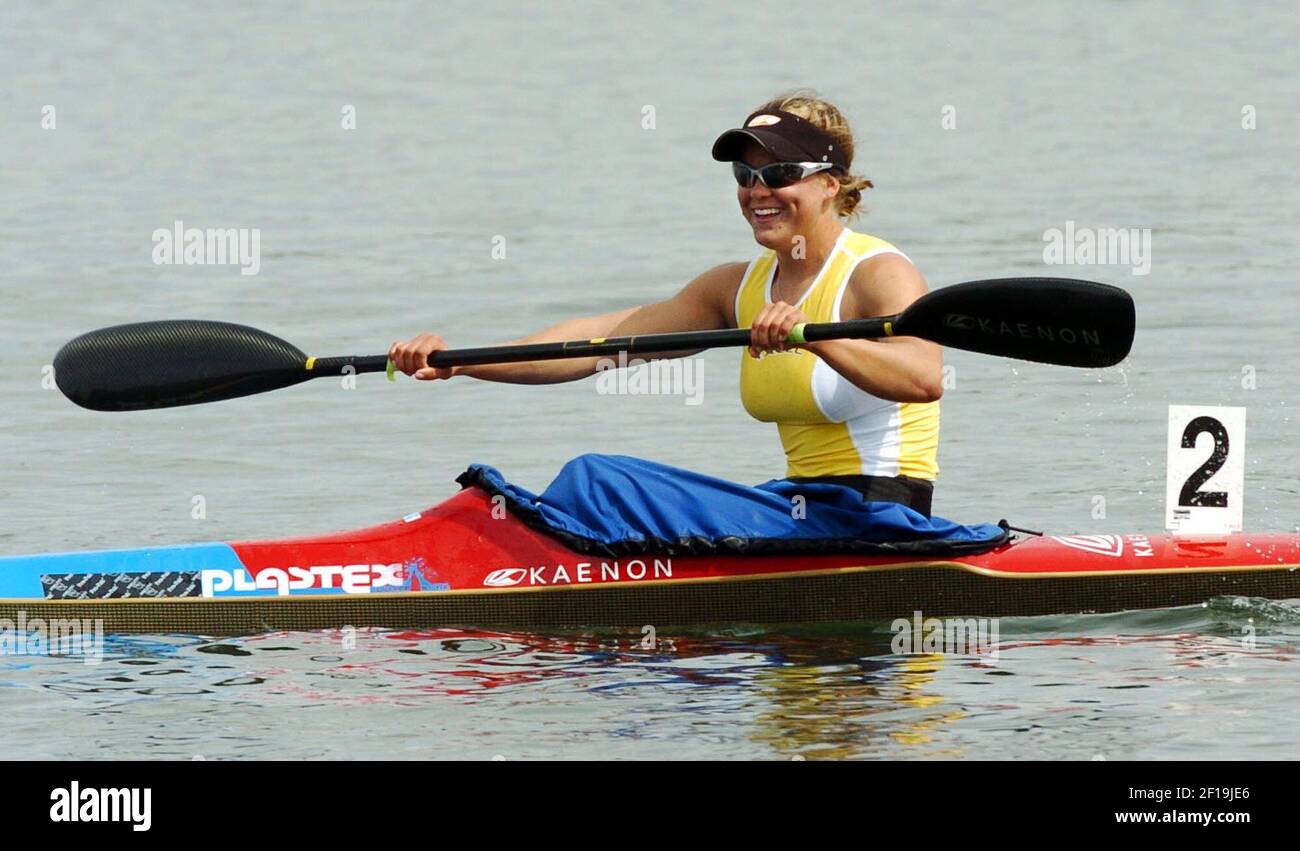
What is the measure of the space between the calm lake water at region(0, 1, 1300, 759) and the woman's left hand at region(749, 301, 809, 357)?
3.42ft

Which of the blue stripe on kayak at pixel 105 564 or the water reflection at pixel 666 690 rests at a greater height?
the blue stripe on kayak at pixel 105 564

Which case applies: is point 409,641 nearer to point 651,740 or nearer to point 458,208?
point 651,740

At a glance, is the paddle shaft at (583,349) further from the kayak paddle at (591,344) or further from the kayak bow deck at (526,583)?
the kayak bow deck at (526,583)

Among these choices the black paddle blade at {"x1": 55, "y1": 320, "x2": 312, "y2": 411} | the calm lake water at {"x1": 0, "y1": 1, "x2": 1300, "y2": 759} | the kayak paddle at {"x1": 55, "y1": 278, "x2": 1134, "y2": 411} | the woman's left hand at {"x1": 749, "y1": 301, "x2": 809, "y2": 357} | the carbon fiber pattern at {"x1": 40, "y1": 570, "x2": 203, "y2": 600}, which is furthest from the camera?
the black paddle blade at {"x1": 55, "y1": 320, "x2": 312, "y2": 411}

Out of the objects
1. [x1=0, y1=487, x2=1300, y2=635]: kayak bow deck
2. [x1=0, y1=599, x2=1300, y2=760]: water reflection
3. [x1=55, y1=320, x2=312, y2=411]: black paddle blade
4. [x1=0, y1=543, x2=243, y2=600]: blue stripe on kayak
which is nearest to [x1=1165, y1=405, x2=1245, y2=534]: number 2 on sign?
[x1=0, y1=487, x2=1300, y2=635]: kayak bow deck

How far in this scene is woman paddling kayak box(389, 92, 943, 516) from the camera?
6824 mm

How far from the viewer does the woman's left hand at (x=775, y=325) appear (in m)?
6.55

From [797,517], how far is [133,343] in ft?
8.19

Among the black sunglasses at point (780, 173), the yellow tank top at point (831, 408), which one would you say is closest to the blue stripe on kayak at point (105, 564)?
the yellow tank top at point (831, 408)

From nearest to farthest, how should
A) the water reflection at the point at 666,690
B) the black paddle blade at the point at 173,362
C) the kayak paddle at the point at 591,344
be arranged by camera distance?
the water reflection at the point at 666,690 → the kayak paddle at the point at 591,344 → the black paddle blade at the point at 173,362

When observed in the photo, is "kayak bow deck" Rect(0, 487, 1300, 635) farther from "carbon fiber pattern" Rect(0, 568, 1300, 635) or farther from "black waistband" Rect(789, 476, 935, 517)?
"black waistband" Rect(789, 476, 935, 517)
